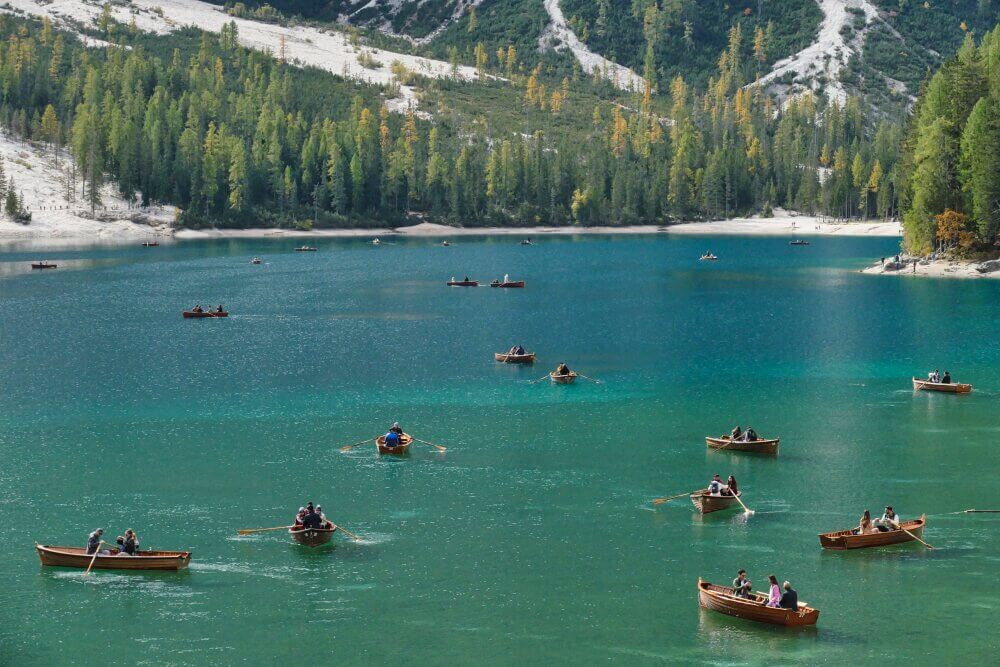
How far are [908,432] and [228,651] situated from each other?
4995 cm

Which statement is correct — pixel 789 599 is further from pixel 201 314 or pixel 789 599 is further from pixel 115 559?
pixel 201 314

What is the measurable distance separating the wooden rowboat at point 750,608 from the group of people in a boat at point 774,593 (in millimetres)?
192

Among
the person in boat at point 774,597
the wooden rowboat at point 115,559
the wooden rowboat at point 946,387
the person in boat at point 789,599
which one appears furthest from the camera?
the wooden rowboat at point 946,387

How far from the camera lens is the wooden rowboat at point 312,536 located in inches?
2142

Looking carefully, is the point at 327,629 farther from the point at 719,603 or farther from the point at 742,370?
the point at 742,370

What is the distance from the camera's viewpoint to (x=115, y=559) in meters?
51.4

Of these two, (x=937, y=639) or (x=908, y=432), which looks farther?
(x=908, y=432)

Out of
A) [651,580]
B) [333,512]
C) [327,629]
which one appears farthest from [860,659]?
[333,512]

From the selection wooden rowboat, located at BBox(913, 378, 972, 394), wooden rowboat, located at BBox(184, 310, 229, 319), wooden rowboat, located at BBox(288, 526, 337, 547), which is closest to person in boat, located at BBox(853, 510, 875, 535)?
wooden rowboat, located at BBox(288, 526, 337, 547)

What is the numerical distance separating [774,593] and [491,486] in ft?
70.5

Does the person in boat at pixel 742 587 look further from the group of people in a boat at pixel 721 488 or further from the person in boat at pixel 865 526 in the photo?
the group of people in a boat at pixel 721 488

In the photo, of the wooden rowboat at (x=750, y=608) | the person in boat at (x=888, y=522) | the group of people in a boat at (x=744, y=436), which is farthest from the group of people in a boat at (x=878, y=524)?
the group of people in a boat at (x=744, y=436)

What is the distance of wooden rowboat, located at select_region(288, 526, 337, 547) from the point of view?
54.4 metres

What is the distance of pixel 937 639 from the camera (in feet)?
145
